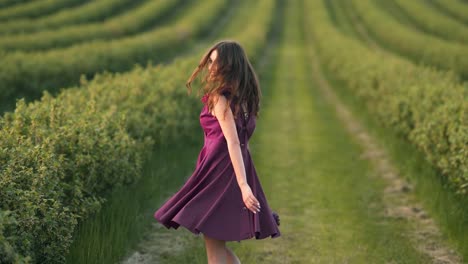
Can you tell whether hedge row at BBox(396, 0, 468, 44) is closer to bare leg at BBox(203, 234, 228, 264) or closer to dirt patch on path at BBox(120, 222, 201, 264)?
dirt patch on path at BBox(120, 222, 201, 264)

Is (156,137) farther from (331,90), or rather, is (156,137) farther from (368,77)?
(331,90)

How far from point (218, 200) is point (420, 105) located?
629cm

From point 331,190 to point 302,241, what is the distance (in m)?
2.34

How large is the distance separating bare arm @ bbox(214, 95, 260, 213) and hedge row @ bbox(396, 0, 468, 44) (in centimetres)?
3282

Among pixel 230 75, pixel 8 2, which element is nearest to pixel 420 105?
pixel 230 75

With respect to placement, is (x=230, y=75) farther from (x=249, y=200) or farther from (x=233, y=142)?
(x=249, y=200)

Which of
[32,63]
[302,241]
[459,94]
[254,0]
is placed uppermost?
[254,0]

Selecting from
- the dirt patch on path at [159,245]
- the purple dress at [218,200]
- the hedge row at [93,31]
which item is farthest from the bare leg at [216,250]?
the hedge row at [93,31]

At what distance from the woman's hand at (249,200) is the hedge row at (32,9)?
96.9ft

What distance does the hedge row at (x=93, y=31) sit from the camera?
22453 millimetres

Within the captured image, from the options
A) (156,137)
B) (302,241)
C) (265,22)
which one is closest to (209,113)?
(302,241)

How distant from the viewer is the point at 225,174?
441 centimetres

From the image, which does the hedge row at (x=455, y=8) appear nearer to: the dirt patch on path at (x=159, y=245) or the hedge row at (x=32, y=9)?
the hedge row at (x=32, y=9)

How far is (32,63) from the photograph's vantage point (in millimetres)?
14656
